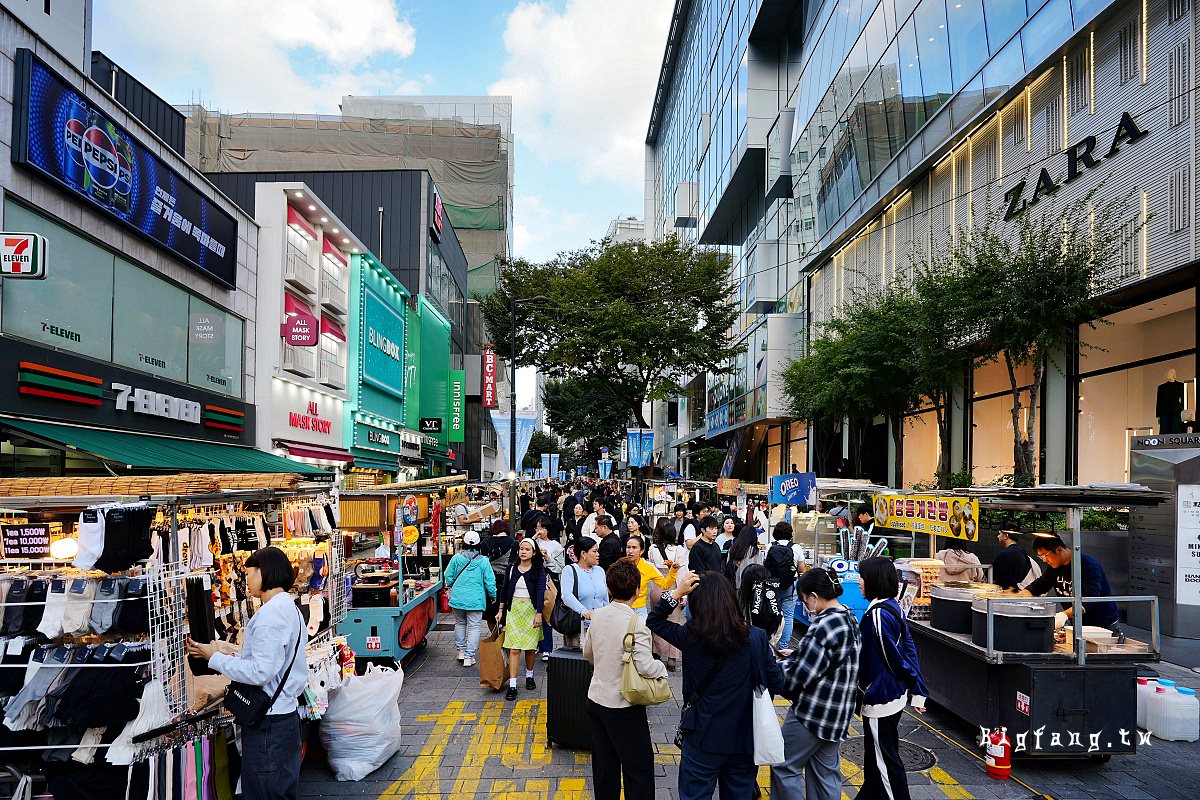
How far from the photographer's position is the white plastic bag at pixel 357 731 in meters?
5.93

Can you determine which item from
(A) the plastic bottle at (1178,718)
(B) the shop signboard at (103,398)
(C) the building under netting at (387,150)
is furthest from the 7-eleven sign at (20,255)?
(C) the building under netting at (387,150)

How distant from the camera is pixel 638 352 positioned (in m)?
30.1

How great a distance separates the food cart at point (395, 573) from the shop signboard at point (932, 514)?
6.20 meters

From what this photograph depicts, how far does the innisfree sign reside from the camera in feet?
43.8

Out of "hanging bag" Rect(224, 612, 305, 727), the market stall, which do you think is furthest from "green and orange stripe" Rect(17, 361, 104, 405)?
"hanging bag" Rect(224, 612, 305, 727)

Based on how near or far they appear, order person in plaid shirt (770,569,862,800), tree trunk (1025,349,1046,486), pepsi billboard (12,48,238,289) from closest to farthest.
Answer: person in plaid shirt (770,569,862,800), pepsi billboard (12,48,238,289), tree trunk (1025,349,1046,486)

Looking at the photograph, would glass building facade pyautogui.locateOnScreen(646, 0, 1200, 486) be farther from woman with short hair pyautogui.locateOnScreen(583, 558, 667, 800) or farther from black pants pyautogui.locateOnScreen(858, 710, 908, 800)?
woman with short hair pyautogui.locateOnScreen(583, 558, 667, 800)

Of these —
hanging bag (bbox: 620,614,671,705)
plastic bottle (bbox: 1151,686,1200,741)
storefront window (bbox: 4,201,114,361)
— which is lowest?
plastic bottle (bbox: 1151,686,1200,741)

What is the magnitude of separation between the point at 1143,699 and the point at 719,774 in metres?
5.29

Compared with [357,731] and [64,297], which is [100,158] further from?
[357,731]

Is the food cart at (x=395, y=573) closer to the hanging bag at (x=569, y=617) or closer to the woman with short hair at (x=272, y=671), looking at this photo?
the hanging bag at (x=569, y=617)

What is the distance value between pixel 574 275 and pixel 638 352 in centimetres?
424

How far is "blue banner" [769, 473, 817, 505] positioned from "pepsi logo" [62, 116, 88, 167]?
12.9 meters

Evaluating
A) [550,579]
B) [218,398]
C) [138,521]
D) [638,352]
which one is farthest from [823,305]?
[138,521]
